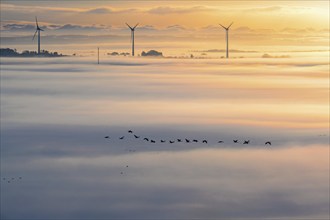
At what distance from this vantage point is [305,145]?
490 ft

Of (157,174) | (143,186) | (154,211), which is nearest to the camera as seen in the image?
(154,211)

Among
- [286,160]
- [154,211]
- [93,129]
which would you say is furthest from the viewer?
[93,129]

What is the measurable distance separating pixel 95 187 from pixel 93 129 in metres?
88.7

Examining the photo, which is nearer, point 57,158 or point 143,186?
point 143,186

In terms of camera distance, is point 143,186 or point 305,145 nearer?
point 143,186

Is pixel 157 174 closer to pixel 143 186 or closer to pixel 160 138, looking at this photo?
pixel 143 186

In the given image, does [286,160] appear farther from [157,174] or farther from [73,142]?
[73,142]

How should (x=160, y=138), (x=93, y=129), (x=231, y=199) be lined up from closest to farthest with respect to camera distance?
(x=231, y=199) → (x=160, y=138) → (x=93, y=129)

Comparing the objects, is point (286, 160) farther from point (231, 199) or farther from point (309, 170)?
point (231, 199)

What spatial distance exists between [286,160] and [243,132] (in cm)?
4629

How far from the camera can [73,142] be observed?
163500mm

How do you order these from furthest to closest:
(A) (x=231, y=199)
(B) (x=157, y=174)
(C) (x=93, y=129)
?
(C) (x=93, y=129) → (B) (x=157, y=174) → (A) (x=231, y=199)

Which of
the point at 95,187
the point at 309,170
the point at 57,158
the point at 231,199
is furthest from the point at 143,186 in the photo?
the point at 57,158

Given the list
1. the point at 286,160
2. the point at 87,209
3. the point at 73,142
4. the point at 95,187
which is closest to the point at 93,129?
the point at 73,142
